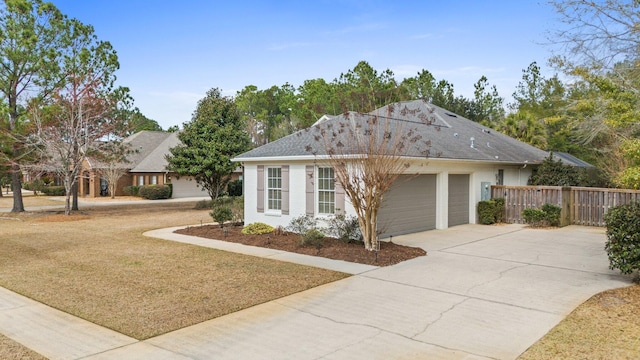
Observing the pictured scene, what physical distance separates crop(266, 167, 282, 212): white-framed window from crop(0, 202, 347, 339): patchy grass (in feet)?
11.5

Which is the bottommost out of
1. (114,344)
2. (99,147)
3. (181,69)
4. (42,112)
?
(114,344)

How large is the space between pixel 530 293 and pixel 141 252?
931cm

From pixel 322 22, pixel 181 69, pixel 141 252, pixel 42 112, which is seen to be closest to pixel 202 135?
pixel 181 69

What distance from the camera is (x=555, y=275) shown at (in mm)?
8898

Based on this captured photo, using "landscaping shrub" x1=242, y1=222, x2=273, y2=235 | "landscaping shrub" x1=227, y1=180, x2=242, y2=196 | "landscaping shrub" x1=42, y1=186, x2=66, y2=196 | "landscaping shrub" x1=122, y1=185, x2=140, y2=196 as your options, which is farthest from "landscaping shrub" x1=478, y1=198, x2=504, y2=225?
"landscaping shrub" x1=42, y1=186, x2=66, y2=196

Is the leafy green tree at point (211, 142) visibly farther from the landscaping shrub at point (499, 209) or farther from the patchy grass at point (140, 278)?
the landscaping shrub at point (499, 209)

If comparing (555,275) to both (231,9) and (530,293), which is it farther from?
(231,9)

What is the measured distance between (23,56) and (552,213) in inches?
991

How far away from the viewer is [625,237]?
26.0 feet

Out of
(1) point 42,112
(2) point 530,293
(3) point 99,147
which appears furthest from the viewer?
(3) point 99,147

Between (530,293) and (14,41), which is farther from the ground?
(14,41)

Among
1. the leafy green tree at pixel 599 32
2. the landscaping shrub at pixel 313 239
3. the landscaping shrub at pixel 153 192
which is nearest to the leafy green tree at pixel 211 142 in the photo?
the landscaping shrub at pixel 153 192

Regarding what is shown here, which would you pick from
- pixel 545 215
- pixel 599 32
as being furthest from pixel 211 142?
pixel 599 32

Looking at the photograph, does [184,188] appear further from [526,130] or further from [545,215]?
[545,215]
